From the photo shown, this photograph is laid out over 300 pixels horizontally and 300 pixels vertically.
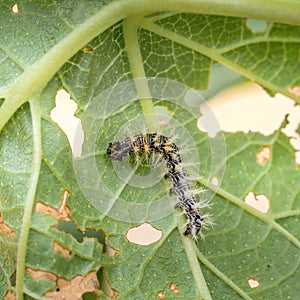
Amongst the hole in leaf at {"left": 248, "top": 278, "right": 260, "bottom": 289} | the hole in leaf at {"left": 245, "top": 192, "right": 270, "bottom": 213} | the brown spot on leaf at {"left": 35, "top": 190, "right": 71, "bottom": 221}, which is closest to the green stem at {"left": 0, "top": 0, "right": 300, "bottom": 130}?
the brown spot on leaf at {"left": 35, "top": 190, "right": 71, "bottom": 221}

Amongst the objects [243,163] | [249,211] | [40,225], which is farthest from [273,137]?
[40,225]

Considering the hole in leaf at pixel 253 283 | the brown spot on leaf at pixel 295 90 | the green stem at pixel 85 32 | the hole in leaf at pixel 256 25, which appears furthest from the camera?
the brown spot on leaf at pixel 295 90

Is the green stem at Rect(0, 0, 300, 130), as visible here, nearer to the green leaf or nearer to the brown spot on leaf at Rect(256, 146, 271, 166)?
the green leaf

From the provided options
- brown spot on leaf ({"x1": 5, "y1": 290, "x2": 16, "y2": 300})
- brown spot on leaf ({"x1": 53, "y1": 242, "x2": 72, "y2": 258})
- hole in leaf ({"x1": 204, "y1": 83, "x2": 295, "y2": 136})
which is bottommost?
brown spot on leaf ({"x1": 5, "y1": 290, "x2": 16, "y2": 300})

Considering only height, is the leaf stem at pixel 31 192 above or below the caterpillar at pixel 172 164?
below

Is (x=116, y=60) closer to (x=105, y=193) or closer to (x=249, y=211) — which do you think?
(x=105, y=193)

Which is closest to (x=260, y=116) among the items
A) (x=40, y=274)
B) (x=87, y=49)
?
(x=87, y=49)

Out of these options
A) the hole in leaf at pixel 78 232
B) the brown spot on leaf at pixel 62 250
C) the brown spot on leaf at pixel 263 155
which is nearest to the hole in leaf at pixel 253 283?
the brown spot on leaf at pixel 263 155

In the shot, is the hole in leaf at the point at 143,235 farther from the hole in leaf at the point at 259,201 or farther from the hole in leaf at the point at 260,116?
the hole in leaf at the point at 260,116
